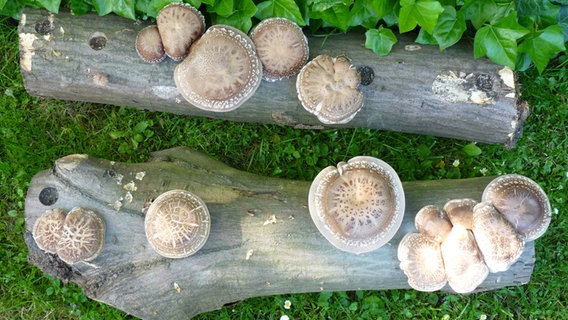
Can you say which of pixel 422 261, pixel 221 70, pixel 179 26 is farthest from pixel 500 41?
pixel 179 26

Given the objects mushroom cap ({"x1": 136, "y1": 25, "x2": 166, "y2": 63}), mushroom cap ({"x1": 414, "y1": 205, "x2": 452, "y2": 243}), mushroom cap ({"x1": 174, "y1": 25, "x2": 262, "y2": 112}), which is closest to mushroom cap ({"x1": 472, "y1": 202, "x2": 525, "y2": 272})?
mushroom cap ({"x1": 414, "y1": 205, "x2": 452, "y2": 243})

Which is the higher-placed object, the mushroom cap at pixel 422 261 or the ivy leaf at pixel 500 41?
the ivy leaf at pixel 500 41

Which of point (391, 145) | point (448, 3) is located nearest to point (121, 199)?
point (391, 145)

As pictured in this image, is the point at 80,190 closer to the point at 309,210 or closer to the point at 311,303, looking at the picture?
the point at 309,210

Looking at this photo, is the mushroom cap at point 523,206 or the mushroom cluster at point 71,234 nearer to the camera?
the mushroom cap at point 523,206

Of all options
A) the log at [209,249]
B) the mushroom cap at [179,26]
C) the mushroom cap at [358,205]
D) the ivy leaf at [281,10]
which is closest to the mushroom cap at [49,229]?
the log at [209,249]

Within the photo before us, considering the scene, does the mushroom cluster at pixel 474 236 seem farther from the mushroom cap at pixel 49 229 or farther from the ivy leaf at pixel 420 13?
the mushroom cap at pixel 49 229

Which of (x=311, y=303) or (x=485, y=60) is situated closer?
(x=485, y=60)
